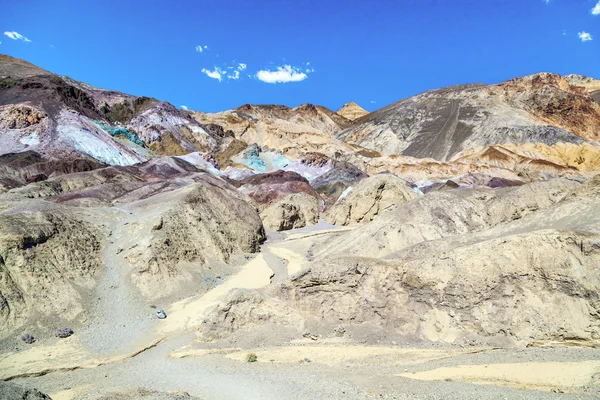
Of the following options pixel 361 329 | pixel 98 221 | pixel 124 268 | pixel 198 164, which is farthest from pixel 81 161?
pixel 361 329

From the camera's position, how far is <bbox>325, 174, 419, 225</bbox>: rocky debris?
39.1 metres

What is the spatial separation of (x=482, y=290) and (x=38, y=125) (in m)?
61.0

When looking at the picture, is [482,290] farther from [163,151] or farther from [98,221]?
[163,151]

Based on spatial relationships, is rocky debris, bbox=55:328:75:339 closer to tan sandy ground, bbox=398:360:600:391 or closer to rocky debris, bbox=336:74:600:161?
tan sandy ground, bbox=398:360:600:391

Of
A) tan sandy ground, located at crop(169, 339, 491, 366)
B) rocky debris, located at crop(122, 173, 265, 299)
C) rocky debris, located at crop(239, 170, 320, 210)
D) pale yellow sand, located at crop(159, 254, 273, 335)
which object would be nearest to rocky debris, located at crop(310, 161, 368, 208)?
rocky debris, located at crop(239, 170, 320, 210)

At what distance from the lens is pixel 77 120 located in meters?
60.7

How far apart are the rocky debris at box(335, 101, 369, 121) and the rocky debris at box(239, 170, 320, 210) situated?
444ft

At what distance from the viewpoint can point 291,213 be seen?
136 ft

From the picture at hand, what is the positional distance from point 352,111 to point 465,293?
18307 cm

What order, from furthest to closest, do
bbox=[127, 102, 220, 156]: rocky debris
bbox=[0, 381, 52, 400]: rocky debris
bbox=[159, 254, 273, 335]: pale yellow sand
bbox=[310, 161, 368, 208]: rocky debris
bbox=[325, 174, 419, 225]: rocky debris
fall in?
1. bbox=[127, 102, 220, 156]: rocky debris
2. bbox=[310, 161, 368, 208]: rocky debris
3. bbox=[325, 174, 419, 225]: rocky debris
4. bbox=[159, 254, 273, 335]: pale yellow sand
5. bbox=[0, 381, 52, 400]: rocky debris

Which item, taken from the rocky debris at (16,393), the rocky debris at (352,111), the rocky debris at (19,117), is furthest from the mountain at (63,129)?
the rocky debris at (352,111)

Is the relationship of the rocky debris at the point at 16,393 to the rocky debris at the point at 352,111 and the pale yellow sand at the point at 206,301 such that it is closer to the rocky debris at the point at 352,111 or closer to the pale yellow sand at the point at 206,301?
the pale yellow sand at the point at 206,301

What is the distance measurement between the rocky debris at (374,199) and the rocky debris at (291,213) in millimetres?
4135

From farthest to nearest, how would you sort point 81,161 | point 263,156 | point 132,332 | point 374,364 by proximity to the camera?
point 263,156
point 81,161
point 132,332
point 374,364
